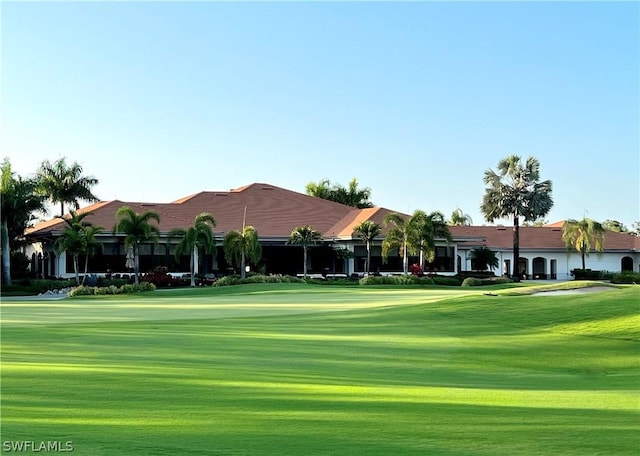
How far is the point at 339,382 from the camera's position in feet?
38.7

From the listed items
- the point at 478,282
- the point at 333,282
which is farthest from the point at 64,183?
the point at 478,282

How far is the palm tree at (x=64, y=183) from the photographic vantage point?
69375 mm

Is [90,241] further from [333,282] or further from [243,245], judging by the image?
[333,282]

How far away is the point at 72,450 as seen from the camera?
6.82m

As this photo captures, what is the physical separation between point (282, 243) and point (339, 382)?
54889 mm

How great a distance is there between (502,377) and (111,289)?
3859cm

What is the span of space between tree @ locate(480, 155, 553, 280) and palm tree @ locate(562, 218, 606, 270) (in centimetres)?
620

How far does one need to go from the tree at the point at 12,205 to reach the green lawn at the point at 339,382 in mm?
31501

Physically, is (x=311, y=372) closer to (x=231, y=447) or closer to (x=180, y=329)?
(x=231, y=447)

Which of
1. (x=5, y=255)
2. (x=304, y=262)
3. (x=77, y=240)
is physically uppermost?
(x=77, y=240)

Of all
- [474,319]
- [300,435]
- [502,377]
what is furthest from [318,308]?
[300,435]

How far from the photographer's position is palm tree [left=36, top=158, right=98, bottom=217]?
69.4 m

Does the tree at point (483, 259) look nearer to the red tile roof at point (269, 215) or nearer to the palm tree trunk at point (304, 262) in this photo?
the red tile roof at point (269, 215)

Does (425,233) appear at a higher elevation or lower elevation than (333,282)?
higher
